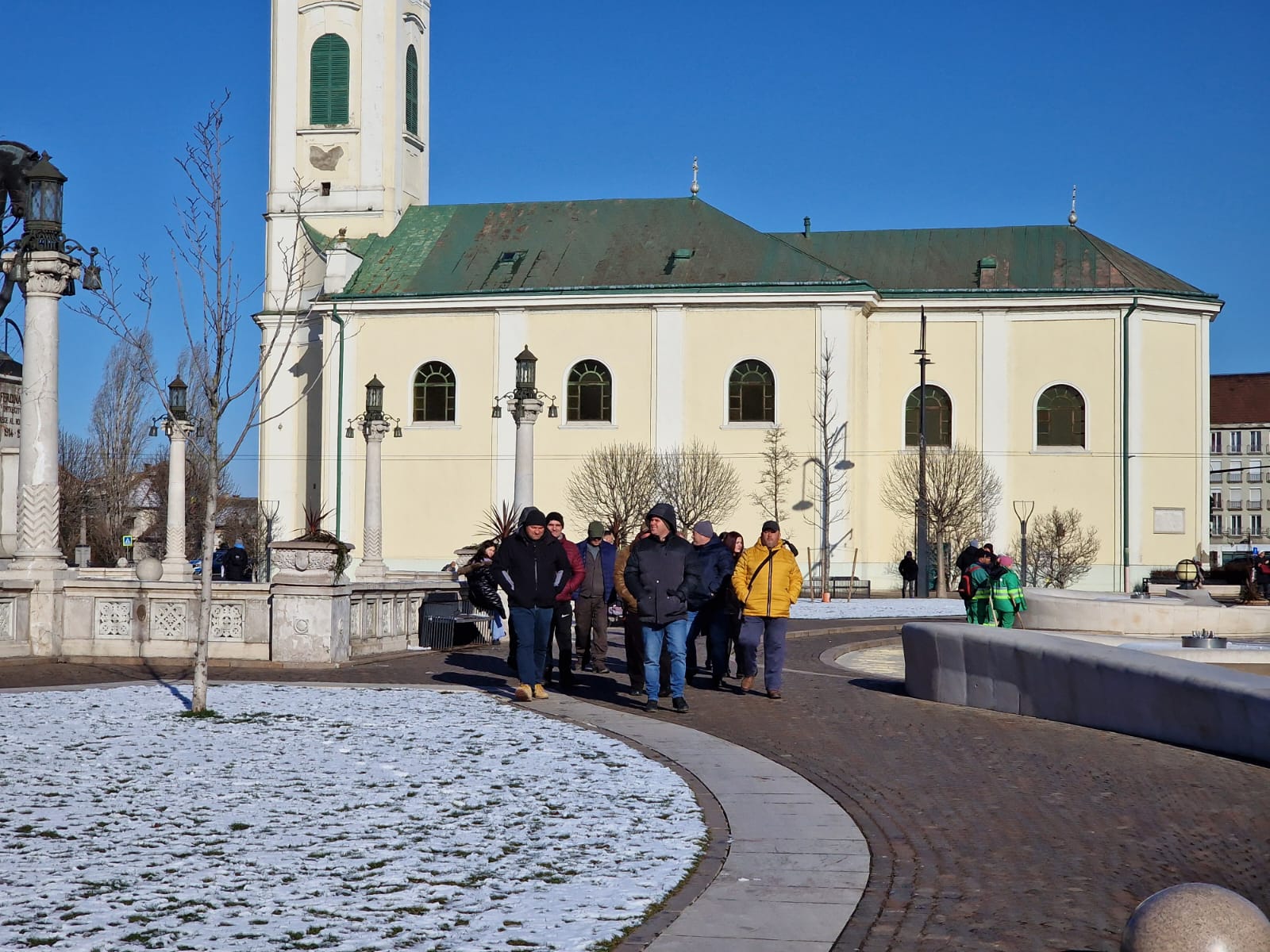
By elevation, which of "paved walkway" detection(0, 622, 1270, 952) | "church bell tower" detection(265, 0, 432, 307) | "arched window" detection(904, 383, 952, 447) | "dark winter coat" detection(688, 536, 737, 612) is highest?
"church bell tower" detection(265, 0, 432, 307)

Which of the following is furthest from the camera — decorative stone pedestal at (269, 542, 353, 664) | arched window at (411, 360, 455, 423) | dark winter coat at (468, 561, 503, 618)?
arched window at (411, 360, 455, 423)

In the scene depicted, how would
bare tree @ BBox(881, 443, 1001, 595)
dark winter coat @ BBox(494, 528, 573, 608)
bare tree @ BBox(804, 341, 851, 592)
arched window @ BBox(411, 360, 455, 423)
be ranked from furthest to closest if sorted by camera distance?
arched window @ BBox(411, 360, 455, 423) < bare tree @ BBox(804, 341, 851, 592) < bare tree @ BBox(881, 443, 1001, 595) < dark winter coat @ BBox(494, 528, 573, 608)

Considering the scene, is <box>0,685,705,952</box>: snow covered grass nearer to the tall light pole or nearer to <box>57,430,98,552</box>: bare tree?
the tall light pole

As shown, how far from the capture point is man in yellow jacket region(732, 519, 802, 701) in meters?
15.3

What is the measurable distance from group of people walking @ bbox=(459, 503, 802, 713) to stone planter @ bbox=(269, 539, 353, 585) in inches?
106

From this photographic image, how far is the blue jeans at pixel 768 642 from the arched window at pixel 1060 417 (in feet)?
141

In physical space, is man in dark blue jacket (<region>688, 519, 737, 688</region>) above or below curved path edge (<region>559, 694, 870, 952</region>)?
above

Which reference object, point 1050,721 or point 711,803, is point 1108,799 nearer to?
point 711,803

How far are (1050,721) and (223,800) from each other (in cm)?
776

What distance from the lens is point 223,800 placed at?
9.03m

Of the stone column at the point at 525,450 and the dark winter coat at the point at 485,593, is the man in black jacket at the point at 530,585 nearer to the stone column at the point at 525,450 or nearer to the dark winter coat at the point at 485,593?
the dark winter coat at the point at 485,593

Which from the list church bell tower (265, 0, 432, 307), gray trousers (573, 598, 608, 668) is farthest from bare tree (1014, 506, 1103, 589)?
gray trousers (573, 598, 608, 668)

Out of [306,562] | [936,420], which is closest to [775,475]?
[936,420]

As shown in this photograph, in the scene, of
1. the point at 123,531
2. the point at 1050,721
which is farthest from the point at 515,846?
the point at 123,531
